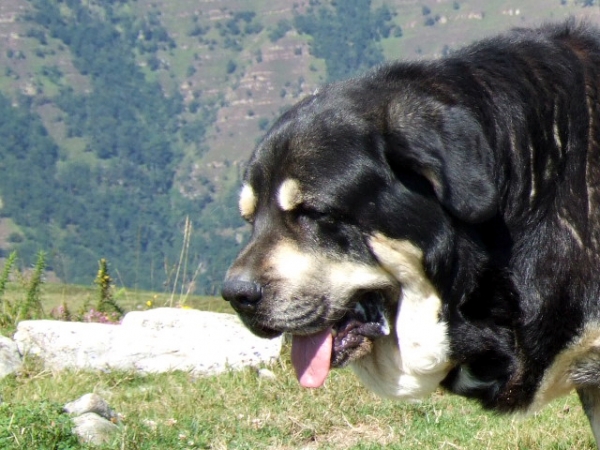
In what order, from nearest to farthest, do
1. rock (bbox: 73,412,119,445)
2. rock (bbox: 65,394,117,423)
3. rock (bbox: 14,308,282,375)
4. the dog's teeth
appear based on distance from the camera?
the dog's teeth → rock (bbox: 73,412,119,445) → rock (bbox: 65,394,117,423) → rock (bbox: 14,308,282,375)

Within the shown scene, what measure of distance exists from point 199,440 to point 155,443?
273mm

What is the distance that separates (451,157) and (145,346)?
480 cm

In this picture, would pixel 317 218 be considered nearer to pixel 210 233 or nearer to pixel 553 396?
pixel 553 396

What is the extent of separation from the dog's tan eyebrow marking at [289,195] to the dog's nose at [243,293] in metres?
0.34

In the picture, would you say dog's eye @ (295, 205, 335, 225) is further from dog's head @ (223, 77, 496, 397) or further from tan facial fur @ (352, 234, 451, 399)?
tan facial fur @ (352, 234, 451, 399)

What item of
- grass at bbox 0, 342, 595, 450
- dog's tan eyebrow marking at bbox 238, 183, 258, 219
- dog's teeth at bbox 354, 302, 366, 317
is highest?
dog's tan eyebrow marking at bbox 238, 183, 258, 219

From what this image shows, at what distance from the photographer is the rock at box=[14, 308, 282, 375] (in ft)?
26.6

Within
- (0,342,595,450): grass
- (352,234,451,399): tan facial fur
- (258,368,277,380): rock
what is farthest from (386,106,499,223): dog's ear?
(258,368,277,380): rock

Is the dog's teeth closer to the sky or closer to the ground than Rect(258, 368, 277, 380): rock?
closer to the sky

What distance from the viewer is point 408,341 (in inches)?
173

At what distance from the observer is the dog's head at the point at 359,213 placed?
405 centimetres

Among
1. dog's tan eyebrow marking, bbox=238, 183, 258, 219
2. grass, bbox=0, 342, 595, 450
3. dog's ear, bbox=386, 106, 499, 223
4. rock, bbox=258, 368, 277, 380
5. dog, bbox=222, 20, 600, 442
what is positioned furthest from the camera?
rock, bbox=258, 368, 277, 380

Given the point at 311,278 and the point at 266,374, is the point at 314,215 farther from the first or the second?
the point at 266,374

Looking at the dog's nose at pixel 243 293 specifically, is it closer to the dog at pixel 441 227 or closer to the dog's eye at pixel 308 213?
the dog at pixel 441 227
